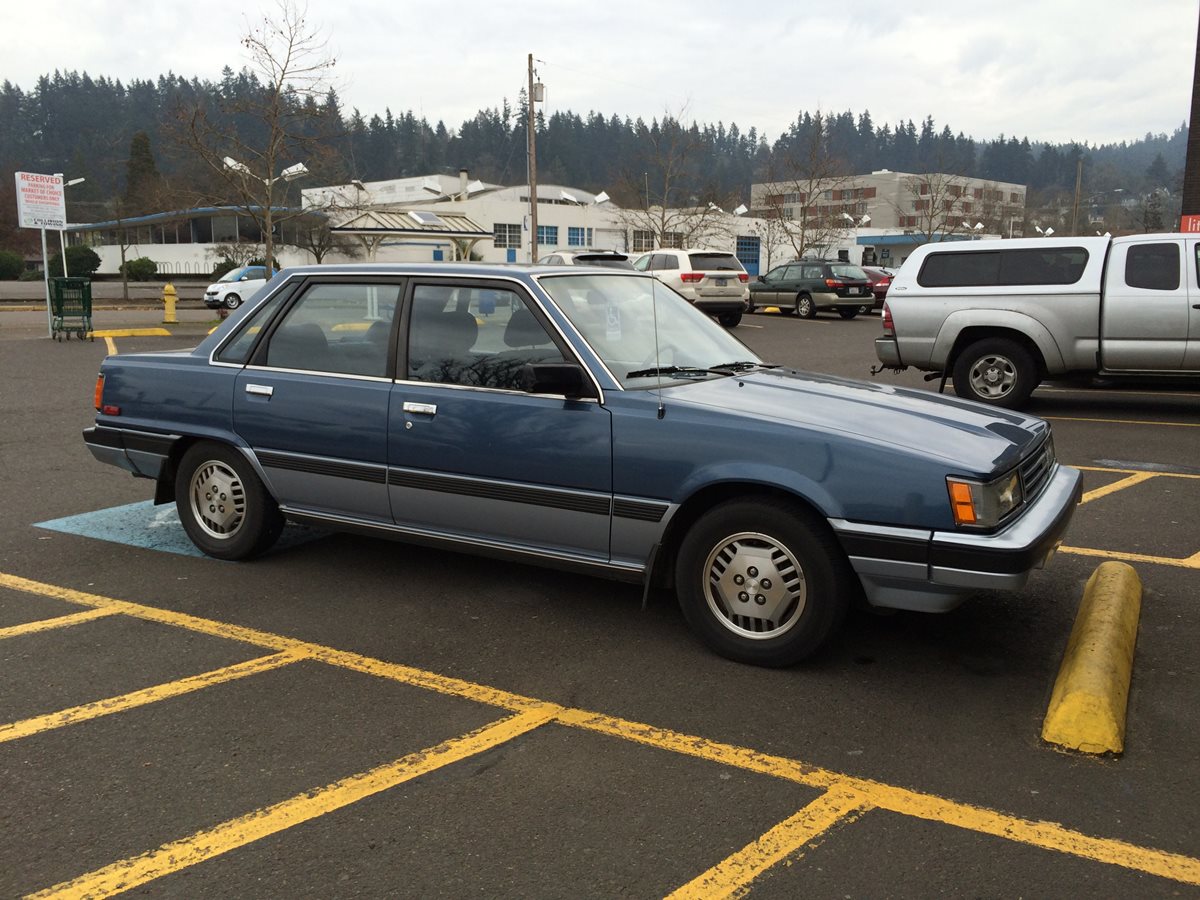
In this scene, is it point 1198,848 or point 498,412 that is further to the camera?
point 498,412

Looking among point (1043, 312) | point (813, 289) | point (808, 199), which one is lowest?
point (1043, 312)

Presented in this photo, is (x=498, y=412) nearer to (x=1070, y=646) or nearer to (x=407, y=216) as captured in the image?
(x=1070, y=646)

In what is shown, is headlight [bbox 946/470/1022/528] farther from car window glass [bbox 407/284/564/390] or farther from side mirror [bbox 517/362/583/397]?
car window glass [bbox 407/284/564/390]

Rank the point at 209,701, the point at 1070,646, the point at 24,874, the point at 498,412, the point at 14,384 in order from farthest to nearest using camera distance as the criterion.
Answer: the point at 14,384
the point at 498,412
the point at 1070,646
the point at 209,701
the point at 24,874

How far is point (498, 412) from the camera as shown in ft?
15.2

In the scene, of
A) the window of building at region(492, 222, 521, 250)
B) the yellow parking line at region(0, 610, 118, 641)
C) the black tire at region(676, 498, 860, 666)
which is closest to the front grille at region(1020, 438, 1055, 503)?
the black tire at region(676, 498, 860, 666)

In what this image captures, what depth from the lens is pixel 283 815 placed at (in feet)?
10.2

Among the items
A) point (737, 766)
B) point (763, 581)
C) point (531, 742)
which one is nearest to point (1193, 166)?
point (763, 581)

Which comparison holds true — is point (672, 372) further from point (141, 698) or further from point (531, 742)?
point (141, 698)

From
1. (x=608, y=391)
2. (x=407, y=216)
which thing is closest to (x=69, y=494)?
(x=608, y=391)

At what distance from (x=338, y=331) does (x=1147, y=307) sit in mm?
8754

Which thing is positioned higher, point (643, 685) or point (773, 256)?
point (773, 256)

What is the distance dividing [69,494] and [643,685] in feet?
16.9

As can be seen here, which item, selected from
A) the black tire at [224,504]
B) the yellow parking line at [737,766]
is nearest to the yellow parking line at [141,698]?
the yellow parking line at [737,766]
